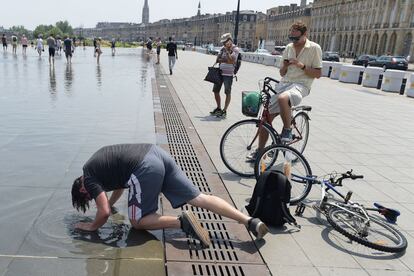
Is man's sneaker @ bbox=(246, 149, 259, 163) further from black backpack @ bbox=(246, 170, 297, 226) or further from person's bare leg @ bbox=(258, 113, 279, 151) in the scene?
black backpack @ bbox=(246, 170, 297, 226)

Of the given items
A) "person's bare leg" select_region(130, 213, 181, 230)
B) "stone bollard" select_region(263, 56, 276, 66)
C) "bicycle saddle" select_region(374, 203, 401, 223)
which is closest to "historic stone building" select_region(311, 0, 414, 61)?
"stone bollard" select_region(263, 56, 276, 66)

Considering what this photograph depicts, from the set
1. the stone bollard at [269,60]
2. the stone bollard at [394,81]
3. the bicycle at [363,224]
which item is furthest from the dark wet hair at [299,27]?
the stone bollard at [269,60]

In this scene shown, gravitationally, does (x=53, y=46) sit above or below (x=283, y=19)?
below

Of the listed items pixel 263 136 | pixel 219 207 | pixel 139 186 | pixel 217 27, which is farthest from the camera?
pixel 217 27

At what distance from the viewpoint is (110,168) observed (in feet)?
11.7

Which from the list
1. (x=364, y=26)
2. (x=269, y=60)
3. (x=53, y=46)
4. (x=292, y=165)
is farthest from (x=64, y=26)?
(x=292, y=165)

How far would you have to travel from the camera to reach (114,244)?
140 inches

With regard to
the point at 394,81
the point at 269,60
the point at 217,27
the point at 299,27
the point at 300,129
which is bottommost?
the point at 269,60

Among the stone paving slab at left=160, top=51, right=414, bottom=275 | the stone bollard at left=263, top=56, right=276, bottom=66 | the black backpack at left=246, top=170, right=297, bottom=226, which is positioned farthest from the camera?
the stone bollard at left=263, top=56, right=276, bottom=66

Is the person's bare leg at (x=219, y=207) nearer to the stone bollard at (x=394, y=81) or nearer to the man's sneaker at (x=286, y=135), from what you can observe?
the man's sneaker at (x=286, y=135)

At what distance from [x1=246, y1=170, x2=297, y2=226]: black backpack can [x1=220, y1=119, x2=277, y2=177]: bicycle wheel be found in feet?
4.67

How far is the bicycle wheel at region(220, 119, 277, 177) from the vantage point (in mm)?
5516

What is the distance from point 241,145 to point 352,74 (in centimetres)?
1874

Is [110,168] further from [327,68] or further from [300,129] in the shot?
[327,68]
